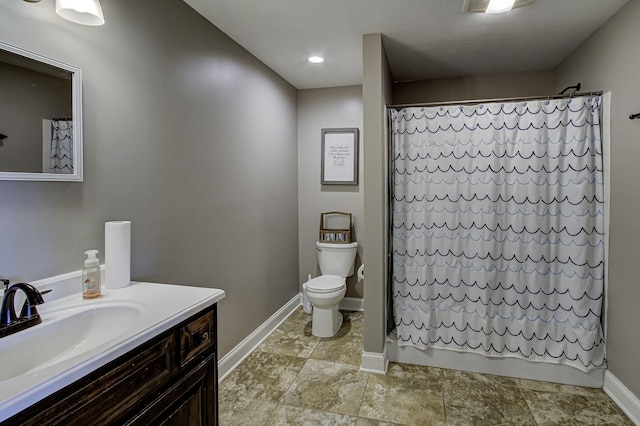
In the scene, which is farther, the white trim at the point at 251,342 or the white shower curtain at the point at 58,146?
the white trim at the point at 251,342

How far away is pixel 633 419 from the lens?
1865 millimetres

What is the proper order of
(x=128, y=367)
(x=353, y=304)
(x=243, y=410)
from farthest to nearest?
1. (x=353, y=304)
2. (x=243, y=410)
3. (x=128, y=367)

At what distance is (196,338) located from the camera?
48.1 inches

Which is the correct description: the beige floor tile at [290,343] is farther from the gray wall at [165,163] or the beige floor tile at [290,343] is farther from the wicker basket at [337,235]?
the wicker basket at [337,235]

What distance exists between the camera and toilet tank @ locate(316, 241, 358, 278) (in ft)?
11.0

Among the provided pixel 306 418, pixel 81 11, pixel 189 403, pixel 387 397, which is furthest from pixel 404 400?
pixel 81 11

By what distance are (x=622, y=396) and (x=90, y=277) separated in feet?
9.20

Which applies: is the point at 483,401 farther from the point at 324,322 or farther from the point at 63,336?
the point at 63,336

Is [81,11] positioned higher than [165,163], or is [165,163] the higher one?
[81,11]

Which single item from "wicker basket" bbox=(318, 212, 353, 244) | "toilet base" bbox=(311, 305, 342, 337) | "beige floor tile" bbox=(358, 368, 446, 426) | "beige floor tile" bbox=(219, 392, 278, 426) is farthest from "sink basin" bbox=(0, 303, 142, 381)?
"wicker basket" bbox=(318, 212, 353, 244)

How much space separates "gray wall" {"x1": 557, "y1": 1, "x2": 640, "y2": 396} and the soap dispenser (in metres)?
2.61

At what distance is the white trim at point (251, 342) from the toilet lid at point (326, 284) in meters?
0.50

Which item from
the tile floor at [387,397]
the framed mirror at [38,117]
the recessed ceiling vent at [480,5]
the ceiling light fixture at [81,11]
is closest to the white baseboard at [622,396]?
the tile floor at [387,397]

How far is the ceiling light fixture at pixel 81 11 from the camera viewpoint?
120cm
